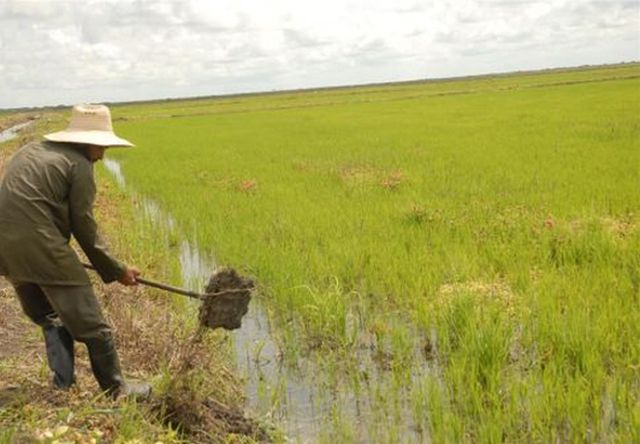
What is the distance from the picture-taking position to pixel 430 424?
3555 millimetres

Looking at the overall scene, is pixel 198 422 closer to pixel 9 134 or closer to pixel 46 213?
pixel 46 213

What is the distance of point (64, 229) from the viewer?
11.2ft

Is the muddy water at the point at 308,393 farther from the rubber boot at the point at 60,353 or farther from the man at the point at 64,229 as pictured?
the rubber boot at the point at 60,353

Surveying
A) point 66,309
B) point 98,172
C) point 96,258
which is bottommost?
point 98,172

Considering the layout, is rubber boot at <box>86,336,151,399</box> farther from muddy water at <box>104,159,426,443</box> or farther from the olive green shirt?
muddy water at <box>104,159,426,443</box>

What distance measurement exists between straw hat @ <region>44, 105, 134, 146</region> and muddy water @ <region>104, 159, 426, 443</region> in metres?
1.72

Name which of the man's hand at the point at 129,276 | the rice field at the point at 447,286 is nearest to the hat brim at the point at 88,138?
the man's hand at the point at 129,276

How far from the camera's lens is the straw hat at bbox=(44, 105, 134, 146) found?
3.38 meters

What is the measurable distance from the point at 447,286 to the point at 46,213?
310 centimetres

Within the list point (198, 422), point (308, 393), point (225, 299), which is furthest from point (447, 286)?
point (198, 422)

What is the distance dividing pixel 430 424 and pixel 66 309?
1913mm

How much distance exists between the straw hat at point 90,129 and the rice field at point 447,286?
172 centimetres

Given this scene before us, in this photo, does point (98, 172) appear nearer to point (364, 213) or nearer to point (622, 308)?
point (364, 213)

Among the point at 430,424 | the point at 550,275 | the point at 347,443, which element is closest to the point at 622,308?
the point at 550,275
